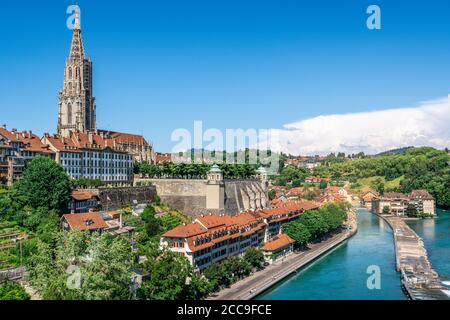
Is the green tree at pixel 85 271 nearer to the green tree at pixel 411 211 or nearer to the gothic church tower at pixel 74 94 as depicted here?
the gothic church tower at pixel 74 94

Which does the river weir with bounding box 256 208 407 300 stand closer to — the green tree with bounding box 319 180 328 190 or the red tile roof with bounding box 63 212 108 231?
the red tile roof with bounding box 63 212 108 231

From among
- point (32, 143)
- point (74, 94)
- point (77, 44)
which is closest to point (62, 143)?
point (32, 143)

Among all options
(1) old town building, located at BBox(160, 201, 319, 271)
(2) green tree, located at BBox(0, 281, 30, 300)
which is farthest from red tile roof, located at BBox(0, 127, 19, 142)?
(2) green tree, located at BBox(0, 281, 30, 300)

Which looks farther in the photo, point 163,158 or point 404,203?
point 404,203

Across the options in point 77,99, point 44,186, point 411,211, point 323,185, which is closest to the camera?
point 44,186

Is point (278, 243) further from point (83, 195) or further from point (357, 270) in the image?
point (83, 195)
